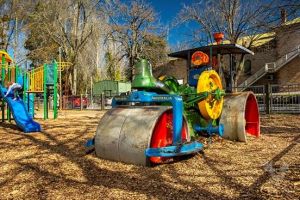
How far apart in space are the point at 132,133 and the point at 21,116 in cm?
661

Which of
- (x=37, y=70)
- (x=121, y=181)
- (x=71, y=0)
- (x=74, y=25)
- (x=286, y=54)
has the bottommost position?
(x=121, y=181)

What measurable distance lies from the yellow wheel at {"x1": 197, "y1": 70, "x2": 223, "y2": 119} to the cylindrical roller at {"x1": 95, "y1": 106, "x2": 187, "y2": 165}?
4.81ft

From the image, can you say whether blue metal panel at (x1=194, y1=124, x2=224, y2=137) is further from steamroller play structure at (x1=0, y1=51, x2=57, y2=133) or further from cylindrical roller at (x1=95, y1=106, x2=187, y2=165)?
steamroller play structure at (x1=0, y1=51, x2=57, y2=133)

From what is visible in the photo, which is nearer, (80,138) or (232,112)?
(232,112)

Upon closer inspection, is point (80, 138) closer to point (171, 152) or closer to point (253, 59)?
point (171, 152)

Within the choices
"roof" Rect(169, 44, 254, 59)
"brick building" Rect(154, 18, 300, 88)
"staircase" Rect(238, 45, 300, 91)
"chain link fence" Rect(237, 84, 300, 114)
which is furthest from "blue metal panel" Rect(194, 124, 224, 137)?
"staircase" Rect(238, 45, 300, 91)

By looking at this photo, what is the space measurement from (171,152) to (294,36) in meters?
34.3

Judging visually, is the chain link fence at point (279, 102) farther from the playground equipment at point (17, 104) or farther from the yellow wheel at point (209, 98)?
the playground equipment at point (17, 104)

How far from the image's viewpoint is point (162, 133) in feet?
18.4

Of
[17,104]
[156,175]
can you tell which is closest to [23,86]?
[17,104]

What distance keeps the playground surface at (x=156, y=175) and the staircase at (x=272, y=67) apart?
2835 centimetres

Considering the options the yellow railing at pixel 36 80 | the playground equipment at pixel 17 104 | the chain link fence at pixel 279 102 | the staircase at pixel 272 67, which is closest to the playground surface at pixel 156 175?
the playground equipment at pixel 17 104

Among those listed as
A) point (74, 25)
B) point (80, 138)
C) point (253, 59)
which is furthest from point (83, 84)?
point (80, 138)

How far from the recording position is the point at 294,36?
35500 millimetres
